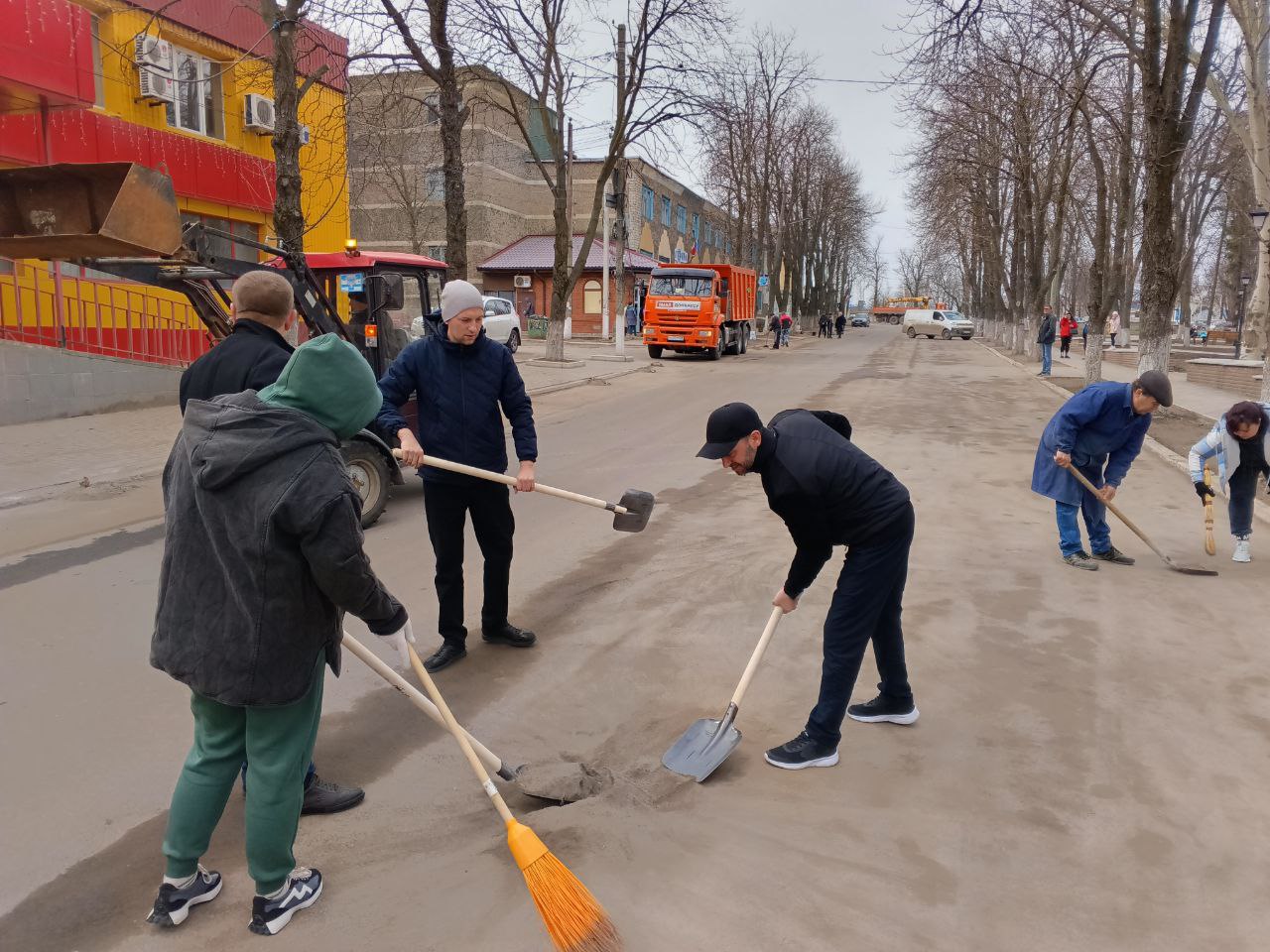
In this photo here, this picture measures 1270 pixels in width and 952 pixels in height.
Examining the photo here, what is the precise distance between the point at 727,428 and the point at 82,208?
Answer: 16.3 ft

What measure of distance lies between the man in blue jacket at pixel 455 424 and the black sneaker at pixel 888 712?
72.5 inches

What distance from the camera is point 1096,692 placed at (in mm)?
4344

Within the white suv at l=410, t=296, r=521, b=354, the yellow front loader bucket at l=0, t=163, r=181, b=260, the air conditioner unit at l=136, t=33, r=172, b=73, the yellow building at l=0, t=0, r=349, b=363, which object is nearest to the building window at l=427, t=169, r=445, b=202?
the white suv at l=410, t=296, r=521, b=354

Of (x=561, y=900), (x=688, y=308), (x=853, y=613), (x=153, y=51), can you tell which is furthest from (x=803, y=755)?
(x=688, y=308)

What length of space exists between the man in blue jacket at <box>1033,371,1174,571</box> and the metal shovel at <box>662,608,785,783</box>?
11.7 ft

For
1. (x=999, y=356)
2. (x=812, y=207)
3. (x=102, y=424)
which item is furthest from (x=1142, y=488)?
(x=812, y=207)

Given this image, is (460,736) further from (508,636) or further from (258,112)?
(258,112)

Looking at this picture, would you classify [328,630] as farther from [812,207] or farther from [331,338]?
[812,207]

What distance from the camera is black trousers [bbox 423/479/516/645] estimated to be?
179 inches

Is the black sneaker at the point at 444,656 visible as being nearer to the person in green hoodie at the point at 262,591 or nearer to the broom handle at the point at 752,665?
the broom handle at the point at 752,665

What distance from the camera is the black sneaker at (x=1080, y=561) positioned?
634 cm

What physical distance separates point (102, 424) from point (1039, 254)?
27778 millimetres

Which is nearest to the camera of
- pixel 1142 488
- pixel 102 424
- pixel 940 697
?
pixel 940 697

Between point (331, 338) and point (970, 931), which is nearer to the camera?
point (331, 338)
